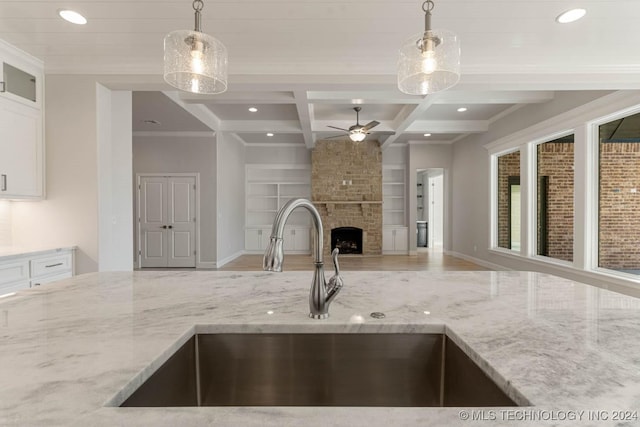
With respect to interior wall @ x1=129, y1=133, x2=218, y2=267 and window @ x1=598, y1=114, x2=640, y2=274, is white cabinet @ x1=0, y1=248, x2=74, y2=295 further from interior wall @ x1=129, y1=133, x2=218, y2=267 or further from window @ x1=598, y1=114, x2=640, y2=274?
window @ x1=598, y1=114, x2=640, y2=274

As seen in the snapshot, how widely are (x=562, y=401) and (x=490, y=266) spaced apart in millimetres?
7003

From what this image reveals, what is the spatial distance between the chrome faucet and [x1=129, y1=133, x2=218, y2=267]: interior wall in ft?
20.1

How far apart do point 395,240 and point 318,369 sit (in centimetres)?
824

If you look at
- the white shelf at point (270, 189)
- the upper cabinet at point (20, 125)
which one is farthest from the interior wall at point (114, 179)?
the white shelf at point (270, 189)

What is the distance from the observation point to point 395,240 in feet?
29.2

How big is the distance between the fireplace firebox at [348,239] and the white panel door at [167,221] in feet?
12.2

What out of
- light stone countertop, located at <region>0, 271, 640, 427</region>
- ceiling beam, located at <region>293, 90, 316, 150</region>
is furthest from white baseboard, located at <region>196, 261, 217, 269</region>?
light stone countertop, located at <region>0, 271, 640, 427</region>

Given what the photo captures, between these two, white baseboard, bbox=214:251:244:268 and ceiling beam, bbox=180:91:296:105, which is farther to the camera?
white baseboard, bbox=214:251:244:268

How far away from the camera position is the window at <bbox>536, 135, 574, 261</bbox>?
4.98 meters

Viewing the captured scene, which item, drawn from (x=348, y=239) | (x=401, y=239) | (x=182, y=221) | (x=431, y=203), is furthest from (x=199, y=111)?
(x=431, y=203)

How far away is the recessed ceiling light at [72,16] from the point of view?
268cm

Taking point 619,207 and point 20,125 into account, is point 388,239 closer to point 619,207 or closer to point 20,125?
point 619,207

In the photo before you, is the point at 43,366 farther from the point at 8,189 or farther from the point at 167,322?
the point at 8,189

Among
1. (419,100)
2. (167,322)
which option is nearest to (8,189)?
(167,322)
